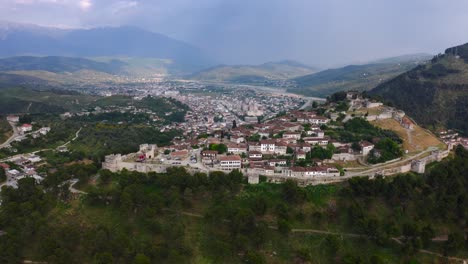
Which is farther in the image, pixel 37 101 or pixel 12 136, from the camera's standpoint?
pixel 37 101

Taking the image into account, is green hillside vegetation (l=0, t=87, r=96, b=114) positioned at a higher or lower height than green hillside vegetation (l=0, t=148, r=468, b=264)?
higher

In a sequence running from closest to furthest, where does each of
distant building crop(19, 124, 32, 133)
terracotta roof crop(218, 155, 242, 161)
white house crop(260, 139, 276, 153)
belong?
terracotta roof crop(218, 155, 242, 161) → white house crop(260, 139, 276, 153) → distant building crop(19, 124, 32, 133)

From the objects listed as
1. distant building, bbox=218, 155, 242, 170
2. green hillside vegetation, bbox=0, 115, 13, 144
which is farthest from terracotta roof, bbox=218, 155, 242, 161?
green hillside vegetation, bbox=0, 115, 13, 144

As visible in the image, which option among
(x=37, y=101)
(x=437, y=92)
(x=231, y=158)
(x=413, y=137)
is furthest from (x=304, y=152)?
(x=37, y=101)

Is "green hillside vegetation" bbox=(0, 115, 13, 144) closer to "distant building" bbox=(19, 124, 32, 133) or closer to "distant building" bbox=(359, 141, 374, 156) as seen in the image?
"distant building" bbox=(19, 124, 32, 133)

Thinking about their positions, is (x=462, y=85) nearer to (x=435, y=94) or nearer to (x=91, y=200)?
(x=435, y=94)

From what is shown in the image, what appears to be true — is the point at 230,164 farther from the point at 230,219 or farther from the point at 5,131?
the point at 5,131
